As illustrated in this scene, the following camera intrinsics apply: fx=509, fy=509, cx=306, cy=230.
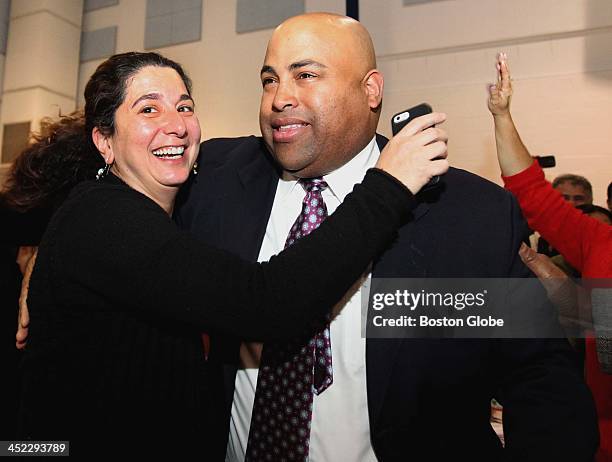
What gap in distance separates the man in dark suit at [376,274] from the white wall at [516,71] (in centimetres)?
333

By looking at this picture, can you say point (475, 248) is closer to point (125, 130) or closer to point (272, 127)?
point (272, 127)

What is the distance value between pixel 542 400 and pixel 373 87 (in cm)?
96

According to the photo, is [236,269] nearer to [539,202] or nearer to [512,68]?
[539,202]

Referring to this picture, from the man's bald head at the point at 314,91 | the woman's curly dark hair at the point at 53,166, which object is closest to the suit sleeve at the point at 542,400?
the man's bald head at the point at 314,91

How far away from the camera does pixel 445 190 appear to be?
1.35 meters

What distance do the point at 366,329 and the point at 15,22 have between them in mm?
6642

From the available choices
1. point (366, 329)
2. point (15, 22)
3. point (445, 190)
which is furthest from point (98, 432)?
point (15, 22)

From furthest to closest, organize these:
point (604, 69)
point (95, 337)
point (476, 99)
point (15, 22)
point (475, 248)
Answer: point (15, 22), point (476, 99), point (604, 69), point (475, 248), point (95, 337)

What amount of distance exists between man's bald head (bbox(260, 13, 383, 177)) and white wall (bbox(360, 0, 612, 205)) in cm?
333

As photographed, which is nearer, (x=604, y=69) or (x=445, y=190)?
(x=445, y=190)

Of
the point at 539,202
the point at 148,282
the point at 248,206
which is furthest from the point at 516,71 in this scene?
the point at 148,282

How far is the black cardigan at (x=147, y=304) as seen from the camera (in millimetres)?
999

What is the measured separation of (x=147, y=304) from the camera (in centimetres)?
102

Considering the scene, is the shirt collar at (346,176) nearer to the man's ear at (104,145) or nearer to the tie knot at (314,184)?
the tie knot at (314,184)
